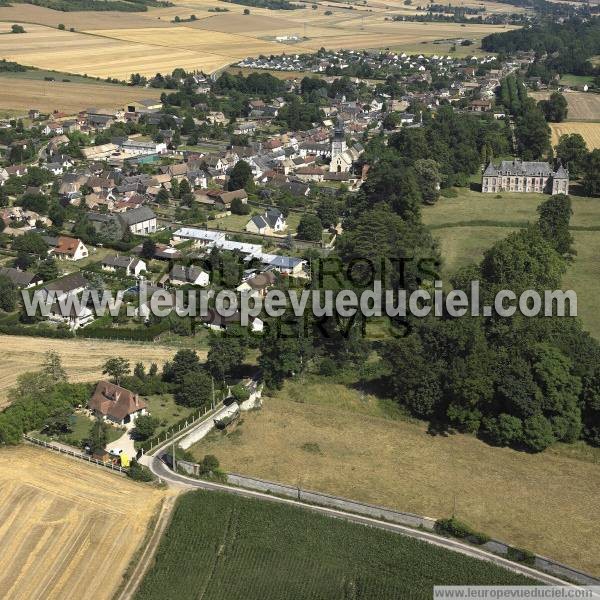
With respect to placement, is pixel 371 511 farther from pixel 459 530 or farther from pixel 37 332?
pixel 37 332

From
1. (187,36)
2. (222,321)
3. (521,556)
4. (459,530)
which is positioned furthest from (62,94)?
(521,556)

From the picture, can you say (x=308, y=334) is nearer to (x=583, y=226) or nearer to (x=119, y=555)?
(x=119, y=555)

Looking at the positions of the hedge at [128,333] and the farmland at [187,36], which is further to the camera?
the farmland at [187,36]

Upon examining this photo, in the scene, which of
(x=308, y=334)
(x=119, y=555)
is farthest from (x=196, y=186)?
(x=119, y=555)

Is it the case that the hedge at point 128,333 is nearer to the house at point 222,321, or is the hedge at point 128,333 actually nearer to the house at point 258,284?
the house at point 222,321

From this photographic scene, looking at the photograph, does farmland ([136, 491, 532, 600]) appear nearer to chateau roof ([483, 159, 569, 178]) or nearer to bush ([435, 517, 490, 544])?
bush ([435, 517, 490, 544])

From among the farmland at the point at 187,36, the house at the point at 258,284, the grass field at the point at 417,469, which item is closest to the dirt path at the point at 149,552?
the grass field at the point at 417,469
